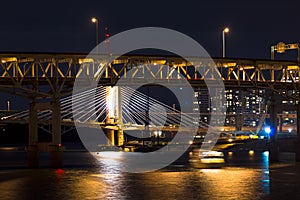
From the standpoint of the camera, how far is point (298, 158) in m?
94.8

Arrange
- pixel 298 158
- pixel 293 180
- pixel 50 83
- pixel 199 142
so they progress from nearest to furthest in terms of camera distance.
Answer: pixel 293 180, pixel 50 83, pixel 298 158, pixel 199 142

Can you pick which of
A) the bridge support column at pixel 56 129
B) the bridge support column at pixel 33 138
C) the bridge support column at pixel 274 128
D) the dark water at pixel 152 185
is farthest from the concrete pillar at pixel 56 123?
the bridge support column at pixel 274 128

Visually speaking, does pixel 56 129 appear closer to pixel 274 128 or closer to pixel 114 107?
pixel 274 128

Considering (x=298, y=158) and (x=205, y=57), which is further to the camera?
(x=298, y=158)

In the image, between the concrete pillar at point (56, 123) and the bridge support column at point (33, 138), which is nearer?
the concrete pillar at point (56, 123)

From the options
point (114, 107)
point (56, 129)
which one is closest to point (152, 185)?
point (56, 129)

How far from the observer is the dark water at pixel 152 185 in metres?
50.5

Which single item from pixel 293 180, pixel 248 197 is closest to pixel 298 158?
pixel 293 180

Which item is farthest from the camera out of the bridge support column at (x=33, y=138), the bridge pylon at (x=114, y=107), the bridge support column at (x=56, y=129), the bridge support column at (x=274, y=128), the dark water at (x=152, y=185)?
the bridge pylon at (x=114, y=107)

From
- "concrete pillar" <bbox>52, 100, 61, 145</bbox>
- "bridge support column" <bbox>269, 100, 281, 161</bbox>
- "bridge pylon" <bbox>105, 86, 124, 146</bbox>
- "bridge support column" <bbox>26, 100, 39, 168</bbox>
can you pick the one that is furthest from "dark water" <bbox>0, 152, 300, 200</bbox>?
"bridge pylon" <bbox>105, 86, 124, 146</bbox>

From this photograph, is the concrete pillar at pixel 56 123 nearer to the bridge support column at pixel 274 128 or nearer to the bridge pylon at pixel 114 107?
the bridge support column at pixel 274 128

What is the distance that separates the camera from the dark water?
50469mm

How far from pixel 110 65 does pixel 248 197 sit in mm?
32450

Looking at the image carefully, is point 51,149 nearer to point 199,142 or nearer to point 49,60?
point 49,60
